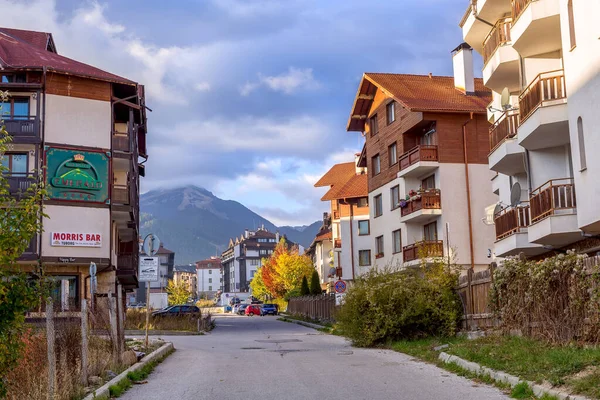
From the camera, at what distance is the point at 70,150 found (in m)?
37.5

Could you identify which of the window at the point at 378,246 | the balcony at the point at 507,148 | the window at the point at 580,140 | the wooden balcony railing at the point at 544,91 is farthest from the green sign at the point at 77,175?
the window at the point at 580,140

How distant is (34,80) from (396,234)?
22045mm

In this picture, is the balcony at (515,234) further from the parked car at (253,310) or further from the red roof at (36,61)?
the parked car at (253,310)

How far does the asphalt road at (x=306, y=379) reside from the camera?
11711 millimetres

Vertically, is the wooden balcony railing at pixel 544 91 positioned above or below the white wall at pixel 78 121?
below

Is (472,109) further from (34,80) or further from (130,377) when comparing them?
(130,377)

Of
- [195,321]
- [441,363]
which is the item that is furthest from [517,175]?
[195,321]

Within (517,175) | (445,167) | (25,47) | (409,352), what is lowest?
(409,352)

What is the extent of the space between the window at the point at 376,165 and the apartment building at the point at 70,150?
51.3 feet

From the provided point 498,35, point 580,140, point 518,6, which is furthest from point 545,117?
point 498,35

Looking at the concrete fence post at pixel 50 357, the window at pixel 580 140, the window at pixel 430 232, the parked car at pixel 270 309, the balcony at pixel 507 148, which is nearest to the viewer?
the concrete fence post at pixel 50 357

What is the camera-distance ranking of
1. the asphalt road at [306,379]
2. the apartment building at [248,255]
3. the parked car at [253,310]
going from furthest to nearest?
1. the apartment building at [248,255]
2. the parked car at [253,310]
3. the asphalt road at [306,379]

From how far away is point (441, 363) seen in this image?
15891mm

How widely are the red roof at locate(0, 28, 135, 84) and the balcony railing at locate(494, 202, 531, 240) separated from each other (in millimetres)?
22733
